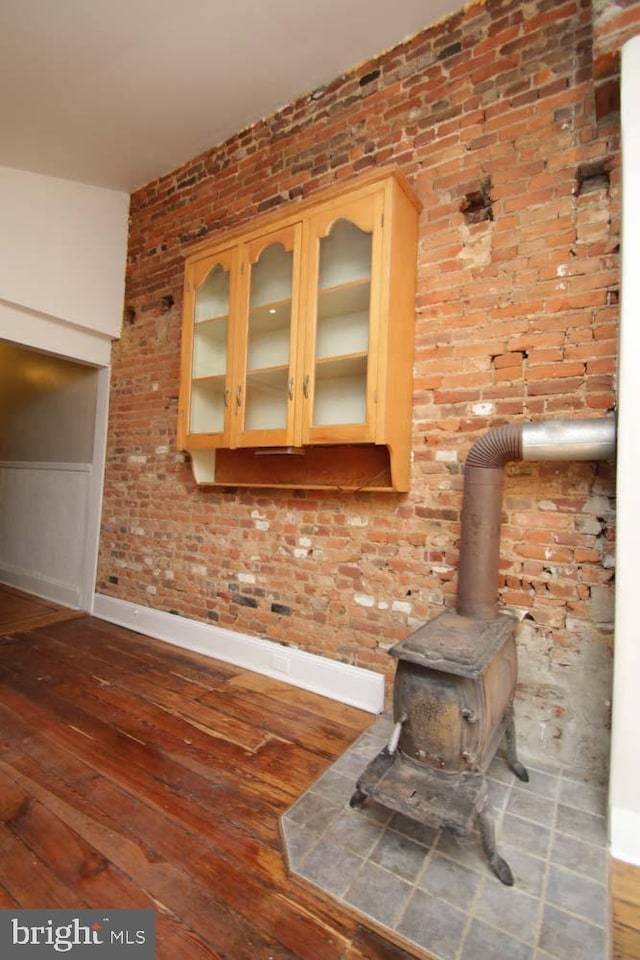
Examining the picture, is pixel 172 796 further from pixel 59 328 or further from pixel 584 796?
pixel 59 328

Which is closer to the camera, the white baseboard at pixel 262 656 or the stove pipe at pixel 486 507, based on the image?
the stove pipe at pixel 486 507

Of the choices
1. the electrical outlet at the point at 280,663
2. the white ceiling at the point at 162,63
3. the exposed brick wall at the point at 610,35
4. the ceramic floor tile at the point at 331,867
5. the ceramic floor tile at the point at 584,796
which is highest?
the white ceiling at the point at 162,63

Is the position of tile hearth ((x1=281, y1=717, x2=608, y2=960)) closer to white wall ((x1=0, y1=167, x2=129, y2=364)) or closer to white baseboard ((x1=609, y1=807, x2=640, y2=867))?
white baseboard ((x1=609, y1=807, x2=640, y2=867))

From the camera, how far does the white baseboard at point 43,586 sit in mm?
3999

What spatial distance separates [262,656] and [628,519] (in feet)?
6.93

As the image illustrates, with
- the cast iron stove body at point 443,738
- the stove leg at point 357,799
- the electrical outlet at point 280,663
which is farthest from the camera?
the electrical outlet at point 280,663

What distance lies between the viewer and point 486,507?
1.76 meters

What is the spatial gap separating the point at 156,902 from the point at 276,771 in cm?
64

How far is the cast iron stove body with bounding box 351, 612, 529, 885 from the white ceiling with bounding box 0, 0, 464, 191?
3.00 meters

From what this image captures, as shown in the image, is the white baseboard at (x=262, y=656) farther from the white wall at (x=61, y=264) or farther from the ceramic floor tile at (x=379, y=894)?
the white wall at (x=61, y=264)

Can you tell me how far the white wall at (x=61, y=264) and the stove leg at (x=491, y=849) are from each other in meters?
4.01

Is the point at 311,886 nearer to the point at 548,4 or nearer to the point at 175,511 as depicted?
the point at 175,511

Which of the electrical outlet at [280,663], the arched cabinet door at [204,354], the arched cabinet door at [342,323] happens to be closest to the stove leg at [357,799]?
the electrical outlet at [280,663]

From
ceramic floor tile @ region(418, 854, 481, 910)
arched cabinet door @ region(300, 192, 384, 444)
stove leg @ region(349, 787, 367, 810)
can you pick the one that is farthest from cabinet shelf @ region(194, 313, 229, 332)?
A: ceramic floor tile @ region(418, 854, 481, 910)
